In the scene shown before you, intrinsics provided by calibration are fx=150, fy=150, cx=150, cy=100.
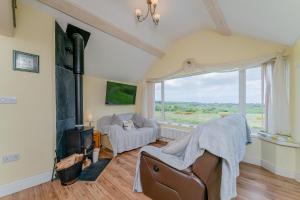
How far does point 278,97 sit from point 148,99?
3.33m

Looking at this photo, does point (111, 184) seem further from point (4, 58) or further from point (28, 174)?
point (4, 58)

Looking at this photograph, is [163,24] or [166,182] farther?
[163,24]

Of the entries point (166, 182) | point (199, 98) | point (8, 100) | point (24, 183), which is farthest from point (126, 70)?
point (166, 182)

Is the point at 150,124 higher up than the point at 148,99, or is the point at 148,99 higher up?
the point at 148,99

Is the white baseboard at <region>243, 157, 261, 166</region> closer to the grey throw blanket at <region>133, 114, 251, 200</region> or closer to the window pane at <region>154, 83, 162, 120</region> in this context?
the grey throw blanket at <region>133, 114, 251, 200</region>

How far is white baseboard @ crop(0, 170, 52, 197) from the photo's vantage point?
196 centimetres

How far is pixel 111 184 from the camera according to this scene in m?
2.26

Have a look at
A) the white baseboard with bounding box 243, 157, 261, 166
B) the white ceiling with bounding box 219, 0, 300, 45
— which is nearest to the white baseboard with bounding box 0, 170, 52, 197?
the white baseboard with bounding box 243, 157, 261, 166

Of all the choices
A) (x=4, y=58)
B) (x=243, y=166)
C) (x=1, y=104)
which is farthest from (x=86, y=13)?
(x=243, y=166)

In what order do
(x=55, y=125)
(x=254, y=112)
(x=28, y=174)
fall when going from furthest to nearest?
(x=254, y=112) → (x=55, y=125) → (x=28, y=174)

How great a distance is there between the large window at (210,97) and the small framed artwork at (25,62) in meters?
3.44

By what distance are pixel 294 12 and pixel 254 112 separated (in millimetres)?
1928

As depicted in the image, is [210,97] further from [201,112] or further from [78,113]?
[78,113]

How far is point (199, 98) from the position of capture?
13.6 feet
